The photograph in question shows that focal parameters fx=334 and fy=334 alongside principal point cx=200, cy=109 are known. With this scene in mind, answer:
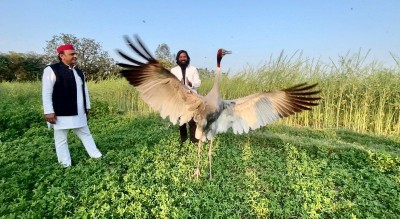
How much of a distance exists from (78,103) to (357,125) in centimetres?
821

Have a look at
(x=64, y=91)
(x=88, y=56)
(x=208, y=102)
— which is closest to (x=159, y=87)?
(x=208, y=102)

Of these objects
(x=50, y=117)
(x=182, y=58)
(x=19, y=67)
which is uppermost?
(x=19, y=67)

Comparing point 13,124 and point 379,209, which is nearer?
point 379,209

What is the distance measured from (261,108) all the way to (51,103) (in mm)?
3387

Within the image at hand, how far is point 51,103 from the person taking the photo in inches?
205

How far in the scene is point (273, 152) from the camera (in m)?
6.74

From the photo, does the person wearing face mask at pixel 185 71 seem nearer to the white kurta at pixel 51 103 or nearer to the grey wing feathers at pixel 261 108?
the grey wing feathers at pixel 261 108

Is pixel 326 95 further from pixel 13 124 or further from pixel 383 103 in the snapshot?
pixel 13 124

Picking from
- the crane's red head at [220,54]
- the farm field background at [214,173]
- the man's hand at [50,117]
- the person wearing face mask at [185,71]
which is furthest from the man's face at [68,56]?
the crane's red head at [220,54]

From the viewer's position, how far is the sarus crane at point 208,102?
4.70m

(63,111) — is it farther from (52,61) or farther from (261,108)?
(52,61)

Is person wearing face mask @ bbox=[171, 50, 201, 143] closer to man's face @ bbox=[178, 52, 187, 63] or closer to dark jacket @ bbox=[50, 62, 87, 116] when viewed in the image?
man's face @ bbox=[178, 52, 187, 63]

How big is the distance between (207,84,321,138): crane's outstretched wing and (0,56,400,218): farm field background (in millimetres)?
736

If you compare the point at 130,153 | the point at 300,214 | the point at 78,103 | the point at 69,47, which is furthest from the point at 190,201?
the point at 69,47
